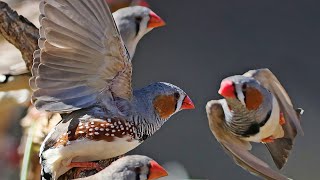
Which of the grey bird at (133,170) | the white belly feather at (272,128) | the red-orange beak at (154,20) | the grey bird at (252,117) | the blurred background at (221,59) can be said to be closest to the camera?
the grey bird at (133,170)

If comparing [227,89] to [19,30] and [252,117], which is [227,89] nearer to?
[252,117]

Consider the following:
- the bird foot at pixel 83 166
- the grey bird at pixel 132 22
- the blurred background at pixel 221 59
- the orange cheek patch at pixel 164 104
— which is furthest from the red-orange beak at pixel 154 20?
the blurred background at pixel 221 59

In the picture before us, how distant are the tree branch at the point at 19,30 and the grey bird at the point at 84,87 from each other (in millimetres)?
303

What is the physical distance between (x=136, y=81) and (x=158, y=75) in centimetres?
10

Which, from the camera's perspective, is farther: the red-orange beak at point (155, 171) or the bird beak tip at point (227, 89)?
the bird beak tip at point (227, 89)

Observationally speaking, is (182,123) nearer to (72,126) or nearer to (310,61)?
(310,61)

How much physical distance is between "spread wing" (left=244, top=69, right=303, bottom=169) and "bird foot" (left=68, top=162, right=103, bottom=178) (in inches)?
25.6

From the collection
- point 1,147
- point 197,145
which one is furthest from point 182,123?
point 1,147

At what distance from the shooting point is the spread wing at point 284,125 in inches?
91.4

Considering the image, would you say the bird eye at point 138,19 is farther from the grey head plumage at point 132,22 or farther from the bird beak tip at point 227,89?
the bird beak tip at point 227,89

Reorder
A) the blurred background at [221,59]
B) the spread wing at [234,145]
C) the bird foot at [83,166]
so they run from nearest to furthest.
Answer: the bird foot at [83,166] < the spread wing at [234,145] < the blurred background at [221,59]

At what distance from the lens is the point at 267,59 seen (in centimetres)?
375

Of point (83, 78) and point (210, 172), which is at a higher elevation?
point (83, 78)

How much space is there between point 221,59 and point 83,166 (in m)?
2.03
